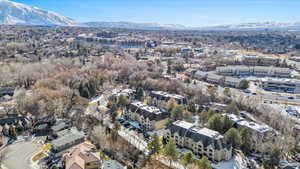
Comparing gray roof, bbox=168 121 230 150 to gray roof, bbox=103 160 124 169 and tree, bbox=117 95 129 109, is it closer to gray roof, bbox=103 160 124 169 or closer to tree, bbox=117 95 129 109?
gray roof, bbox=103 160 124 169

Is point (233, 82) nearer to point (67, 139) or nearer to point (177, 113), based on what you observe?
point (177, 113)

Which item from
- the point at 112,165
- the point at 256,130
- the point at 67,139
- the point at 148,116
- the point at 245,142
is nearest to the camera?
the point at 112,165

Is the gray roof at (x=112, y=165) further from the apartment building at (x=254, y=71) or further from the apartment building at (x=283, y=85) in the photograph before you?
the apartment building at (x=254, y=71)

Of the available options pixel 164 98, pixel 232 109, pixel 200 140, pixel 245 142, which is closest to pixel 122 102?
pixel 164 98

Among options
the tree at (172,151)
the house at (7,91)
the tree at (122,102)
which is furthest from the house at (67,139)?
the house at (7,91)

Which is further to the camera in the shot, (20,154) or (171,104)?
(171,104)

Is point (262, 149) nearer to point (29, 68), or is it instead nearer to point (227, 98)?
point (227, 98)

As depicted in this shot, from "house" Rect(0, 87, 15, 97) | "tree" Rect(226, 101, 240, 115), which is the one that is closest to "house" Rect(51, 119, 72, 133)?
"house" Rect(0, 87, 15, 97)

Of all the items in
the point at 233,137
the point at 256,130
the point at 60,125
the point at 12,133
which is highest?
the point at 233,137
